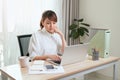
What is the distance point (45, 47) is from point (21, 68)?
1.99 ft

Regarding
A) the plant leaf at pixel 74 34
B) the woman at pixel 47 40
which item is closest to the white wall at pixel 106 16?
the plant leaf at pixel 74 34

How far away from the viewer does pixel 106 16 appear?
357cm

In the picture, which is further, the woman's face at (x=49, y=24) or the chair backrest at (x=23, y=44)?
the chair backrest at (x=23, y=44)

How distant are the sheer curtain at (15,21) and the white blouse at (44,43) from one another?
0.94m

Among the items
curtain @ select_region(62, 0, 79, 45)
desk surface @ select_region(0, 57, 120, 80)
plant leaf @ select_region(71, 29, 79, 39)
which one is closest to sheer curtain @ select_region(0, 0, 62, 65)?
curtain @ select_region(62, 0, 79, 45)

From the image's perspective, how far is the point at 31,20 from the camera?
11.1 feet

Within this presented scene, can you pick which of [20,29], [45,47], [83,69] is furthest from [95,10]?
[83,69]

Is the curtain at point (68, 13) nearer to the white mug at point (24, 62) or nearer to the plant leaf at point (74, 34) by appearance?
the plant leaf at point (74, 34)

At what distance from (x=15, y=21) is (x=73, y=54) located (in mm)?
1617

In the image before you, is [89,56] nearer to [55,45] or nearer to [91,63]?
[91,63]

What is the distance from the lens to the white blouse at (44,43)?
7.52 feet

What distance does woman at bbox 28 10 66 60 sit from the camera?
228 cm

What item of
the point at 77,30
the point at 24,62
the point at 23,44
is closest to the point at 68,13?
the point at 77,30

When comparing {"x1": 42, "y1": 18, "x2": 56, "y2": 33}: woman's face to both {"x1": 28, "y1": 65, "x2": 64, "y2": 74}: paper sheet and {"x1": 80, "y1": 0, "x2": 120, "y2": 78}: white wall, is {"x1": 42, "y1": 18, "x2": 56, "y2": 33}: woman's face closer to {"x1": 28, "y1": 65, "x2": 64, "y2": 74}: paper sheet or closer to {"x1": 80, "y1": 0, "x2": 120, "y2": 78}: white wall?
{"x1": 28, "y1": 65, "x2": 64, "y2": 74}: paper sheet
